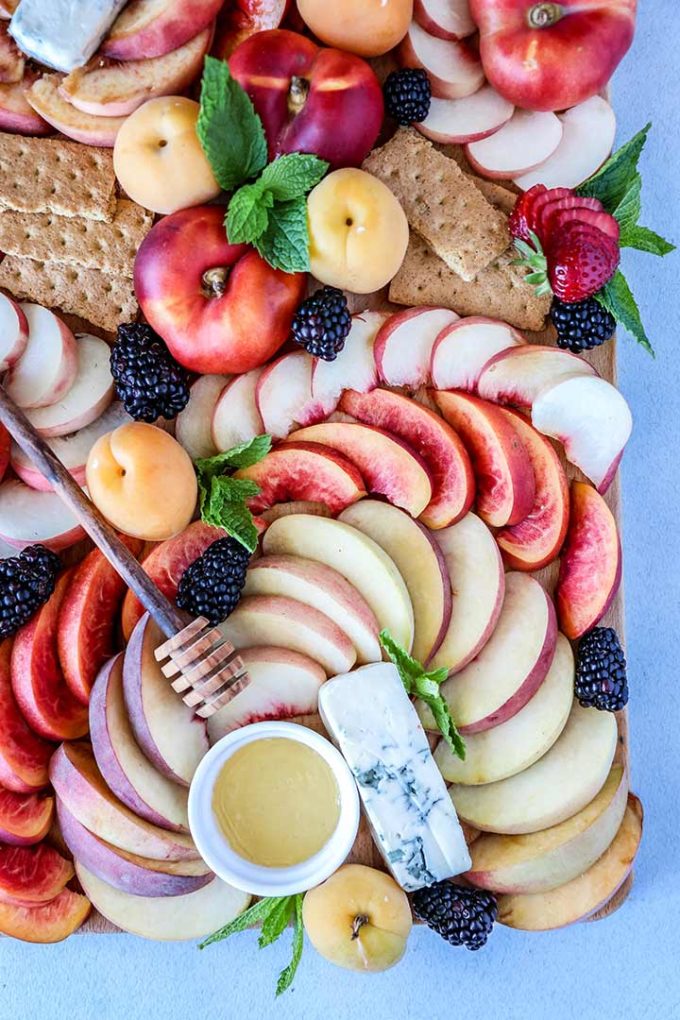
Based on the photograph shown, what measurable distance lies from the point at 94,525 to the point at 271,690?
37 cm

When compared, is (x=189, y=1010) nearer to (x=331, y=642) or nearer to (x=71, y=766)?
(x=71, y=766)

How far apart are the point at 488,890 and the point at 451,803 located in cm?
20

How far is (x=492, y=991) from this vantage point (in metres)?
1.81

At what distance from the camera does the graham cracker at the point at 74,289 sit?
1.61 m

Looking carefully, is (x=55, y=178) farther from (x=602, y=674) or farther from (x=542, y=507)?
(x=602, y=674)

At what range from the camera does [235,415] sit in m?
1.60

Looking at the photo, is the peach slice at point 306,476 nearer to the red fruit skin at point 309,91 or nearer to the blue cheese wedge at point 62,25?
the red fruit skin at point 309,91

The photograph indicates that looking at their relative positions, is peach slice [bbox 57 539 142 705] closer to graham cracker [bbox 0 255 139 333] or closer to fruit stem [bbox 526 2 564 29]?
graham cracker [bbox 0 255 139 333]

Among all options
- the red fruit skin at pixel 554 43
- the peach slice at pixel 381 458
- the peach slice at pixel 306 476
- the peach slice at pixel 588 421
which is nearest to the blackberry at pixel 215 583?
the peach slice at pixel 306 476

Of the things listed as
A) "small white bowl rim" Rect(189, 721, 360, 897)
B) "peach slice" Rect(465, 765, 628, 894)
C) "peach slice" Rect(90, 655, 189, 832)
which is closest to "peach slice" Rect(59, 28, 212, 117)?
"peach slice" Rect(90, 655, 189, 832)

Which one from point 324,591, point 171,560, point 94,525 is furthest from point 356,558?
point 94,525

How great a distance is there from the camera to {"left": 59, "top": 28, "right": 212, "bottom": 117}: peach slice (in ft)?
5.15

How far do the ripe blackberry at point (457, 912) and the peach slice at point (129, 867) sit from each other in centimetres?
35

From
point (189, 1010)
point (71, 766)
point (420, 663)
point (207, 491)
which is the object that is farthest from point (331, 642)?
point (189, 1010)
